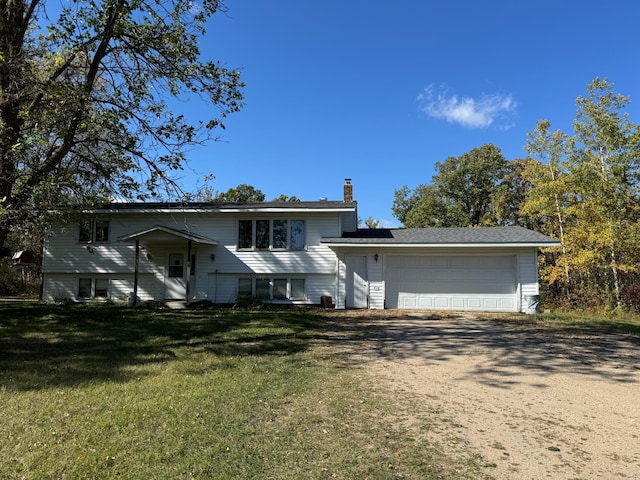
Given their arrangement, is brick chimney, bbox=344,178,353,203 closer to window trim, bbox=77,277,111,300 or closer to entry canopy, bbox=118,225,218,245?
entry canopy, bbox=118,225,218,245

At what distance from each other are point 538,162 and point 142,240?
2294 cm

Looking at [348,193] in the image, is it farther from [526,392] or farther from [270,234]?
[526,392]

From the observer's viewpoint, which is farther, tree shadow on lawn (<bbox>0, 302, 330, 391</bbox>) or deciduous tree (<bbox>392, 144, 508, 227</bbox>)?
deciduous tree (<bbox>392, 144, 508, 227</bbox>)

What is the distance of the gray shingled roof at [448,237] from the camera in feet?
53.2

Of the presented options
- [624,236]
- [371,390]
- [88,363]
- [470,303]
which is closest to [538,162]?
[624,236]

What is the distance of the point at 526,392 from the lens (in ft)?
18.8

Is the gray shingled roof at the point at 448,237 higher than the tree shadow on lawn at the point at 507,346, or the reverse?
the gray shingled roof at the point at 448,237

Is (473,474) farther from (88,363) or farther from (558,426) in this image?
(88,363)

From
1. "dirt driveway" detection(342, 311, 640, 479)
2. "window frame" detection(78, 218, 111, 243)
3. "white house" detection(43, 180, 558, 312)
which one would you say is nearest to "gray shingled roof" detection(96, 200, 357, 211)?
"white house" detection(43, 180, 558, 312)

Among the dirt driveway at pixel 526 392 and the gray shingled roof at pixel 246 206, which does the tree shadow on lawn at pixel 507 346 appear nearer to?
the dirt driveway at pixel 526 392

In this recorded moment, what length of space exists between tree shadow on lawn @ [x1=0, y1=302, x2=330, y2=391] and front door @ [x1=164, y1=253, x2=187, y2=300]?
423cm

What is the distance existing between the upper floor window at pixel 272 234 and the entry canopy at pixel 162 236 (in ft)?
5.12

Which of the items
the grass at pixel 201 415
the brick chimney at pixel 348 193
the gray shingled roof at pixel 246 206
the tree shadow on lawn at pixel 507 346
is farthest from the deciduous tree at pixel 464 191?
the grass at pixel 201 415

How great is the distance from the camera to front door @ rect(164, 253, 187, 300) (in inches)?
728
